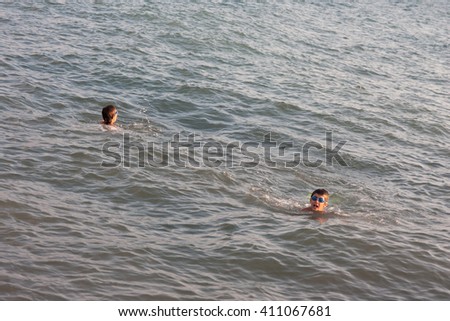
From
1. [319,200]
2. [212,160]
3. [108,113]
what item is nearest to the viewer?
[319,200]

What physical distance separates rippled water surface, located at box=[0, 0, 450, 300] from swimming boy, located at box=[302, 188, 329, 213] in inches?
7.0

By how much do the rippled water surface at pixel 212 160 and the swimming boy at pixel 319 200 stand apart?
0.18 meters

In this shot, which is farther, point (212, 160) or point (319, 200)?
point (212, 160)

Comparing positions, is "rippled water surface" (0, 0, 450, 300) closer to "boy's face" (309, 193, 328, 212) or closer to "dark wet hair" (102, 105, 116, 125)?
"boy's face" (309, 193, 328, 212)

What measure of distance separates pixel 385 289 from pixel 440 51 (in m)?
19.0

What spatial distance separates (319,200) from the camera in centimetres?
1146

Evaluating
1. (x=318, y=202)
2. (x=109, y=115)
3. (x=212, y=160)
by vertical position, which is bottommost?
(x=318, y=202)

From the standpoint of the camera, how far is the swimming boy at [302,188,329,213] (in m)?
11.4

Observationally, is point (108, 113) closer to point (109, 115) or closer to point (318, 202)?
point (109, 115)

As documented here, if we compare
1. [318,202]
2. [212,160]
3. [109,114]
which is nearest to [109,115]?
[109,114]

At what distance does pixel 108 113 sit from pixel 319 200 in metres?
5.15

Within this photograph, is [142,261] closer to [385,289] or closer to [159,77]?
[385,289]

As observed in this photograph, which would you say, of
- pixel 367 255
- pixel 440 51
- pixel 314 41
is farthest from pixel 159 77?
pixel 440 51

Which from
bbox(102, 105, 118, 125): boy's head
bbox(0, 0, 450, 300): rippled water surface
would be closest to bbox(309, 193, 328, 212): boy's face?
bbox(0, 0, 450, 300): rippled water surface
